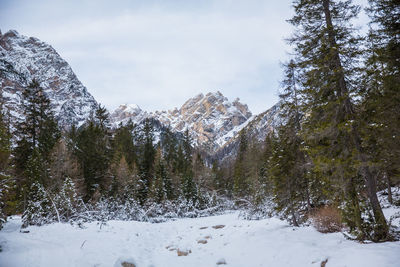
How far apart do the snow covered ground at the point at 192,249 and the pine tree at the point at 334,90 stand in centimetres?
176

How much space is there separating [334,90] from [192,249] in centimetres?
972

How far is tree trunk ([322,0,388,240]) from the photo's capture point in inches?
269

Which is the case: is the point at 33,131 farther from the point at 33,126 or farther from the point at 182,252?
the point at 182,252

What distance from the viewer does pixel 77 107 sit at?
158000mm

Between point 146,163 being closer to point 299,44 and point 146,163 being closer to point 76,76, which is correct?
point 299,44

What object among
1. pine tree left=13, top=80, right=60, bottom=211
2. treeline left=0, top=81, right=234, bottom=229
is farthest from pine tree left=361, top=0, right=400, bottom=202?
pine tree left=13, top=80, right=60, bottom=211

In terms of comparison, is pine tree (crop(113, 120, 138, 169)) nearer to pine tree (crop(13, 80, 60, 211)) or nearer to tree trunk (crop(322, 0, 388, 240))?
pine tree (crop(13, 80, 60, 211))

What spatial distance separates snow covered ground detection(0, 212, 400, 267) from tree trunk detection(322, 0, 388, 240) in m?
0.81

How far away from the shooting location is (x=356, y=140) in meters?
7.85

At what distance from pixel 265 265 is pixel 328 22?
9828 mm

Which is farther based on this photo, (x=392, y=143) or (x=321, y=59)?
(x=321, y=59)

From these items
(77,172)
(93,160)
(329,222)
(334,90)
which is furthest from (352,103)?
(93,160)

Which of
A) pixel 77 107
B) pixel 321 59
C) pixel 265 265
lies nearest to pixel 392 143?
pixel 321 59

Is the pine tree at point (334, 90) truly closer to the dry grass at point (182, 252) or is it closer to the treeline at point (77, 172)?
the dry grass at point (182, 252)
